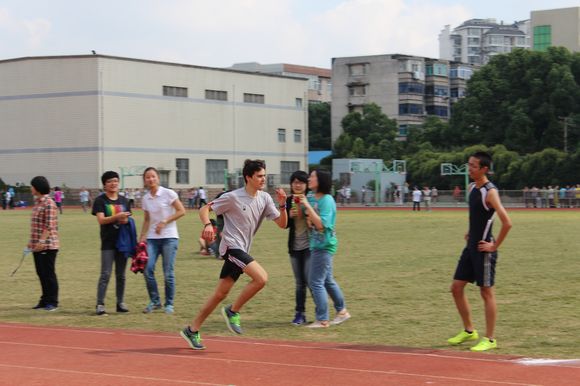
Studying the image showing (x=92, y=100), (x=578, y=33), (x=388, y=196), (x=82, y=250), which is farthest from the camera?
(x=578, y=33)

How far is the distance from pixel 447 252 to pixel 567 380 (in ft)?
48.6

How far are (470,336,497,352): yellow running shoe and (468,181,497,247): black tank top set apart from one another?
0.97 metres

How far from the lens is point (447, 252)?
22.6 meters

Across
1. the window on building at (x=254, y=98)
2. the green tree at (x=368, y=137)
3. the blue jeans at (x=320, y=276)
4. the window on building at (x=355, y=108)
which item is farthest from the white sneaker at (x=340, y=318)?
the window on building at (x=355, y=108)

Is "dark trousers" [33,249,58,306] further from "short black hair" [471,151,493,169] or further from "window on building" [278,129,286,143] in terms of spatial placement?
"window on building" [278,129,286,143]

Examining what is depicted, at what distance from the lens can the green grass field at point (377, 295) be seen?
10.7 meters

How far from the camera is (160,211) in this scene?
1241cm

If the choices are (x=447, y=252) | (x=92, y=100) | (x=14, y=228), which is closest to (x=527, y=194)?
(x=92, y=100)

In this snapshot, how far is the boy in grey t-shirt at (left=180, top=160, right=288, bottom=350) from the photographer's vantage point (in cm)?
942

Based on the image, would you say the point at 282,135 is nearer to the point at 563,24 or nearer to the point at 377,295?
the point at 563,24

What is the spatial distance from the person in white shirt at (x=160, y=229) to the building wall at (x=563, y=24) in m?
104

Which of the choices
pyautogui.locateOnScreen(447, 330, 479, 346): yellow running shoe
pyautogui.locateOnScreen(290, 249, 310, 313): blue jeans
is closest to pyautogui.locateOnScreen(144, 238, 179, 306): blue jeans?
pyautogui.locateOnScreen(290, 249, 310, 313): blue jeans

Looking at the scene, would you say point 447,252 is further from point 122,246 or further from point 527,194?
point 527,194

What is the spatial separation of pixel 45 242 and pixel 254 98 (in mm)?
67942
